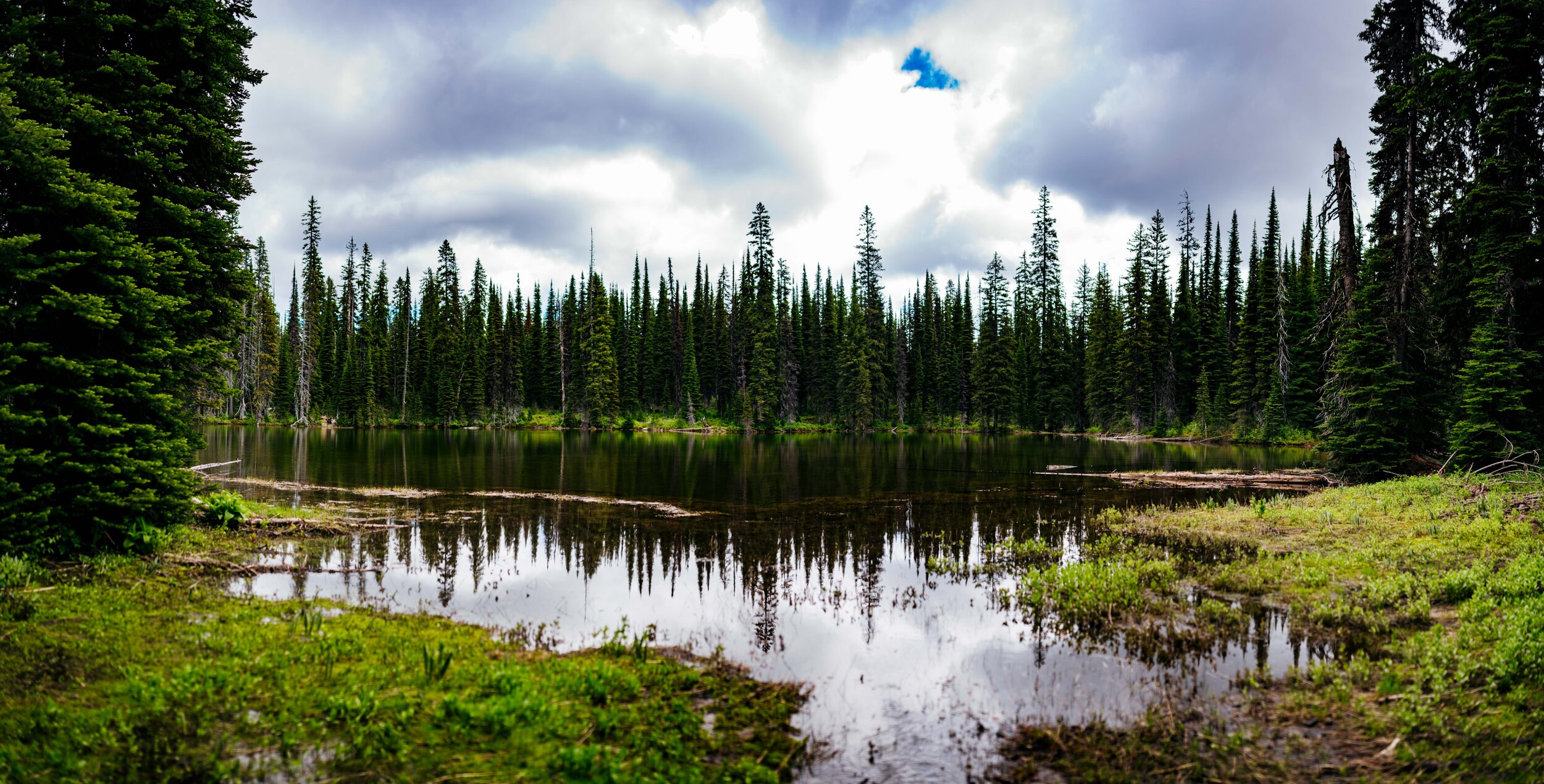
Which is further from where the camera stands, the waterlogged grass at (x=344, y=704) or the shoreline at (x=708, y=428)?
the shoreline at (x=708, y=428)

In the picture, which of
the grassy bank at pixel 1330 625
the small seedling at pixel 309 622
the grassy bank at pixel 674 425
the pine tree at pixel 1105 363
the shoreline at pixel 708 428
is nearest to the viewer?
the grassy bank at pixel 1330 625

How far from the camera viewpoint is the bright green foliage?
1054cm

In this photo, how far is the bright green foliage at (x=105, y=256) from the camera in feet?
34.6

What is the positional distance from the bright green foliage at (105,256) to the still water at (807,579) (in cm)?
310

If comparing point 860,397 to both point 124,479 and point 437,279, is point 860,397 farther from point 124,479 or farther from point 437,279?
point 124,479

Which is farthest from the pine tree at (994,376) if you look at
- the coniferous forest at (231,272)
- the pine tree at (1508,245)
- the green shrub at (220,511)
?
the green shrub at (220,511)

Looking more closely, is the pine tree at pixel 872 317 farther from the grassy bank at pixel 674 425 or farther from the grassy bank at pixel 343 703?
the grassy bank at pixel 343 703

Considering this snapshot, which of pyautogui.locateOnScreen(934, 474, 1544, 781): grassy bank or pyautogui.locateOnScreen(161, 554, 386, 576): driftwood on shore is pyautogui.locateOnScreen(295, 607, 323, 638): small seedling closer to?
pyautogui.locateOnScreen(161, 554, 386, 576): driftwood on shore

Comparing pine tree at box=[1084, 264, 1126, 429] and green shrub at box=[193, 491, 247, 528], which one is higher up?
pine tree at box=[1084, 264, 1126, 429]

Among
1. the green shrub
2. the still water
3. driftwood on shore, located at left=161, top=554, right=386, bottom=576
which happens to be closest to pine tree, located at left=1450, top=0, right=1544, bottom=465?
the still water

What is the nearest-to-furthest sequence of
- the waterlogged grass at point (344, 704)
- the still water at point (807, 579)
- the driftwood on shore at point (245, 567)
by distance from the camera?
the waterlogged grass at point (344, 704) → the still water at point (807, 579) → the driftwood on shore at point (245, 567)

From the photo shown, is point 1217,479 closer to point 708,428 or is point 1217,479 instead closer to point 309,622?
point 309,622

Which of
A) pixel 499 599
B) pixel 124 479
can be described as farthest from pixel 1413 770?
pixel 124 479

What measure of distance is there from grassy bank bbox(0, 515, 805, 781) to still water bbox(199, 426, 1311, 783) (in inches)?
31.5
